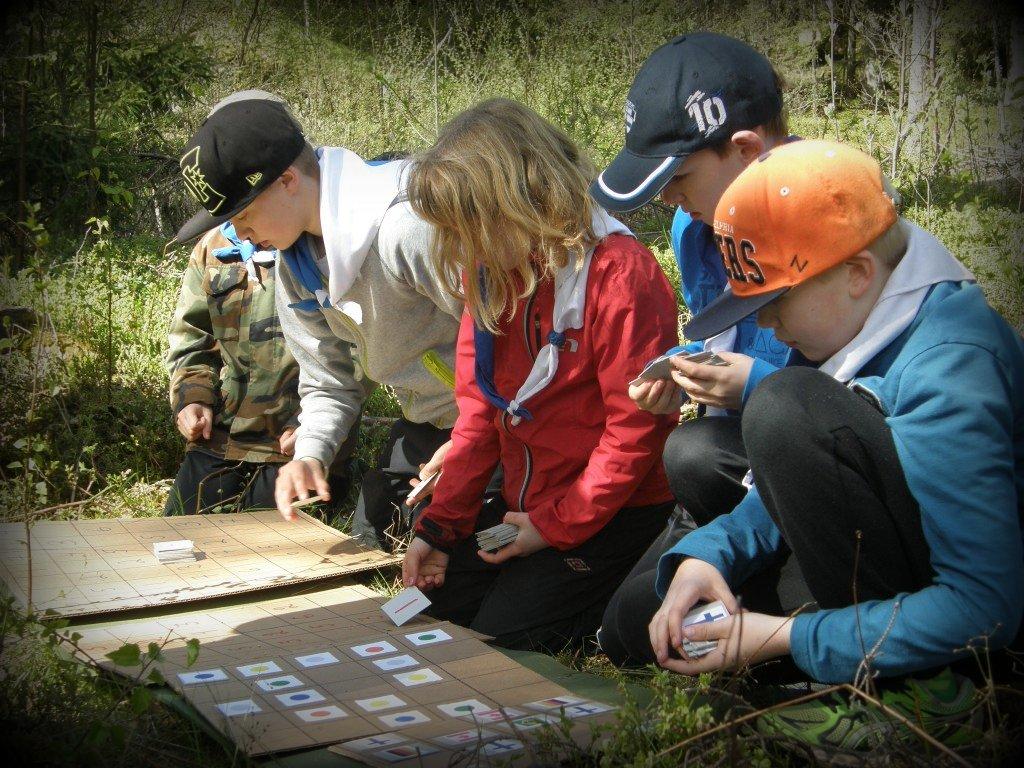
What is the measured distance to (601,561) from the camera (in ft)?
8.32

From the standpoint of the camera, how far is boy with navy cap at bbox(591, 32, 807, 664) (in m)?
2.17

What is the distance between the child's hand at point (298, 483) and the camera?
8.88 ft

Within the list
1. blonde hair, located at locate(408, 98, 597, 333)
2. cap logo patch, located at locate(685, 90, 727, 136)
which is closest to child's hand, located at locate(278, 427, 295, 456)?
blonde hair, located at locate(408, 98, 597, 333)

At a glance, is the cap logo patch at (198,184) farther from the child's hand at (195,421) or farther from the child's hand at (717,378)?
the child's hand at (717,378)

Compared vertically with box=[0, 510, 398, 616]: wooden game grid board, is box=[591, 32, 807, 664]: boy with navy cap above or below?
above

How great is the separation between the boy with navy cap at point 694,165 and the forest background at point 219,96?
1.06m

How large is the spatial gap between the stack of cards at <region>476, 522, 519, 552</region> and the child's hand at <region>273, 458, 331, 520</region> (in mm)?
428

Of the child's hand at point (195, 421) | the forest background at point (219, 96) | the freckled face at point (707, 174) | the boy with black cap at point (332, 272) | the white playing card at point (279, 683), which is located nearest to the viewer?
the white playing card at point (279, 683)

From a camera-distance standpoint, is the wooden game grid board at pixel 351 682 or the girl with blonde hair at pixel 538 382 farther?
the girl with blonde hair at pixel 538 382

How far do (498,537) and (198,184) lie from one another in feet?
3.83

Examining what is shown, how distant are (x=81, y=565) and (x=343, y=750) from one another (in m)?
1.31

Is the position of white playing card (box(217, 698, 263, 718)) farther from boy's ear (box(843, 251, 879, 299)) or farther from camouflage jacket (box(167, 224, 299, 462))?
camouflage jacket (box(167, 224, 299, 462))

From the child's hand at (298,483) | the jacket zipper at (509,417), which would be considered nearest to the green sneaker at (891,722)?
the jacket zipper at (509,417)

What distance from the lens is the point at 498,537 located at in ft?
8.38
